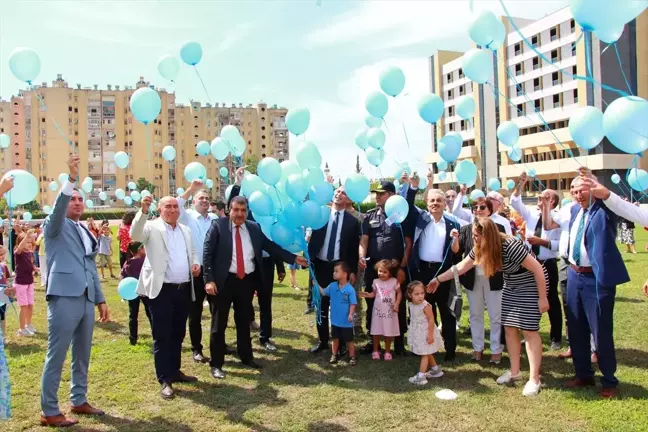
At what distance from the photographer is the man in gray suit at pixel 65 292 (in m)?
3.96

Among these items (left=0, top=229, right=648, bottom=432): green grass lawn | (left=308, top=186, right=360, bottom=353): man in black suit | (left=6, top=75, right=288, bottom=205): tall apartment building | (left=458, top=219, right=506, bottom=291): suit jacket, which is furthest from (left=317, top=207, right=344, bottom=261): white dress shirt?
(left=6, top=75, right=288, bottom=205): tall apartment building

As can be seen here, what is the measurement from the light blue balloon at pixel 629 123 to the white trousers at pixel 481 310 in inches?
95.2

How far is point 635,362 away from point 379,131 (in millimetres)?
3950

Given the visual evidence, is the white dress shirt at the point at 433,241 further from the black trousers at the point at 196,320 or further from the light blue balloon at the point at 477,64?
the black trousers at the point at 196,320

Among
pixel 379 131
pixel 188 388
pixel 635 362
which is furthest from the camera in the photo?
pixel 379 131

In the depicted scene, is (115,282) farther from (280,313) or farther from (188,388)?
(188,388)

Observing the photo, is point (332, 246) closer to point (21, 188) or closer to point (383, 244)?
point (383, 244)

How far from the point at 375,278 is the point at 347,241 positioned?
53 cm

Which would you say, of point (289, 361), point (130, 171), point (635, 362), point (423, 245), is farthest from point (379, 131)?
point (130, 171)

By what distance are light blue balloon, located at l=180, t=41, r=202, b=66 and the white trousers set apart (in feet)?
13.7

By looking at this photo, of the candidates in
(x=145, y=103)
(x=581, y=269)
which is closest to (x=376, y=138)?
(x=145, y=103)

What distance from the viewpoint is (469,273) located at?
5516 millimetres

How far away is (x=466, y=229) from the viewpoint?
554cm

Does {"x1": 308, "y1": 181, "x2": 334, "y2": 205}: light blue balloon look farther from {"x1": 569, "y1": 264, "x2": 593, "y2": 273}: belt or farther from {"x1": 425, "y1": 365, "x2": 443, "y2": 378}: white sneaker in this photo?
{"x1": 569, "y1": 264, "x2": 593, "y2": 273}: belt
